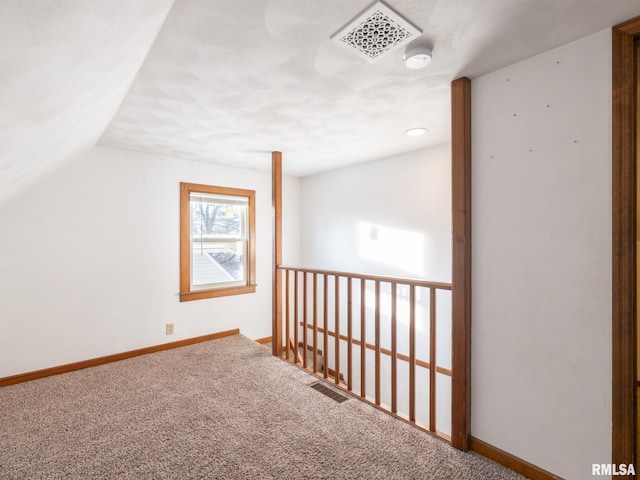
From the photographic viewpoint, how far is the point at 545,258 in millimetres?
1528

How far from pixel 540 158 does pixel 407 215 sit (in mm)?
1865

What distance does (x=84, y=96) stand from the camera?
1.53 meters

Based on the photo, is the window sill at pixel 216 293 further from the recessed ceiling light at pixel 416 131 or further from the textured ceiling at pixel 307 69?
the recessed ceiling light at pixel 416 131

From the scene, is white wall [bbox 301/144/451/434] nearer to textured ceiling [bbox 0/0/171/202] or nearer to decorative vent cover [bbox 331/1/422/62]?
decorative vent cover [bbox 331/1/422/62]

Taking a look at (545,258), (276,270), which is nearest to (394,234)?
(276,270)

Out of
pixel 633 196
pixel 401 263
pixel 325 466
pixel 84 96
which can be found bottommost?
pixel 325 466

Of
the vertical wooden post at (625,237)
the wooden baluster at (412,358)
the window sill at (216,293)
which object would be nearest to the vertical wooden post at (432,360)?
the wooden baluster at (412,358)

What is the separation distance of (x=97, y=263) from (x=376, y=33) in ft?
10.3

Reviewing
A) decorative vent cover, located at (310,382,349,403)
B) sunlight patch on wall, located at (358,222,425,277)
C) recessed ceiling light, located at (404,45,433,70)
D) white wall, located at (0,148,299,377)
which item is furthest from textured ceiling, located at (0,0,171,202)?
sunlight patch on wall, located at (358,222,425,277)

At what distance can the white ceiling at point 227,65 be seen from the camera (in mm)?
1027

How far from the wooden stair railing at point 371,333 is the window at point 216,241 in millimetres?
917

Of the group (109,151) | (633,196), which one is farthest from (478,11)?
(109,151)

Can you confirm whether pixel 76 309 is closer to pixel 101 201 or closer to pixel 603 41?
pixel 101 201

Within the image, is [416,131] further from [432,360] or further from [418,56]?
[432,360]
